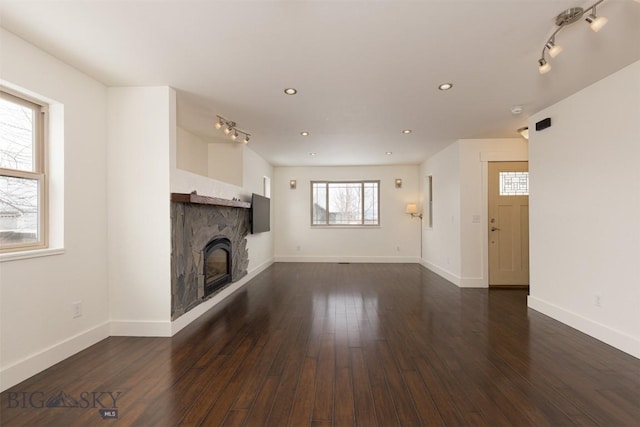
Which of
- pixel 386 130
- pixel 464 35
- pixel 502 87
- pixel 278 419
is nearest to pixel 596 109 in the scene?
pixel 502 87

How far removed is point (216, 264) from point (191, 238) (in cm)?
101

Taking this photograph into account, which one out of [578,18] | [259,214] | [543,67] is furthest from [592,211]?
[259,214]

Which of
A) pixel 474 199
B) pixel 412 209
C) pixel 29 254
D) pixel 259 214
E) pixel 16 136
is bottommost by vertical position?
pixel 29 254

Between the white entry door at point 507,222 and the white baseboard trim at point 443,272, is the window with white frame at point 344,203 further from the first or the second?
the white entry door at point 507,222

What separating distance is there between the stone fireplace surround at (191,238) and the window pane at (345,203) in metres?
3.64

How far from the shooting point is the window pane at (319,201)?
7789mm

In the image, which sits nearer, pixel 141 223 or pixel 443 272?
pixel 141 223

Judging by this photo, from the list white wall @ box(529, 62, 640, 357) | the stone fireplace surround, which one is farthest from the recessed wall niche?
white wall @ box(529, 62, 640, 357)

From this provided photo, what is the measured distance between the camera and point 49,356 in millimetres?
2342

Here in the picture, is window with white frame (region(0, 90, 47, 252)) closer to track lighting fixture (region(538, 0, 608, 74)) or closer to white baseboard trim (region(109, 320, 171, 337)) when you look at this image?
white baseboard trim (region(109, 320, 171, 337))

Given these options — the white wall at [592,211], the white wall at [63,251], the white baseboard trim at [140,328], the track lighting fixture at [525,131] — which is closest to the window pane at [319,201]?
the track lighting fixture at [525,131]

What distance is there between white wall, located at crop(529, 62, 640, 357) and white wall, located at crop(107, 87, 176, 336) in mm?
4303

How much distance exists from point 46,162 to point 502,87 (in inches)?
169

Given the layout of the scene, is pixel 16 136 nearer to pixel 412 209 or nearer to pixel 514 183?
pixel 514 183
